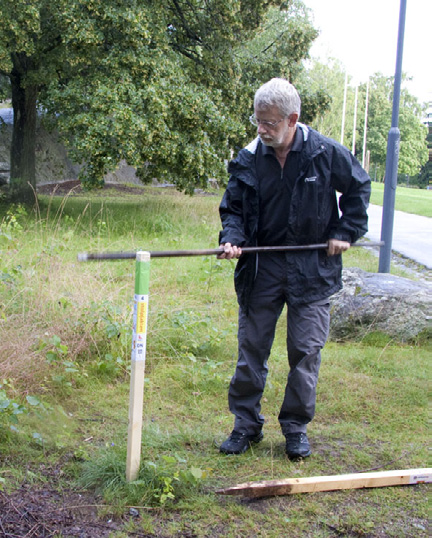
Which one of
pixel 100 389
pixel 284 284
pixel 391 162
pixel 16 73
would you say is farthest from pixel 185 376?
pixel 16 73

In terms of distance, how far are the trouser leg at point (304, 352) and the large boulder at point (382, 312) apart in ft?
7.64

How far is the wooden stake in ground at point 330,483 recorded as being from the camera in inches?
119

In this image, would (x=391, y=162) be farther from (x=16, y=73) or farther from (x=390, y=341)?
(x=16, y=73)

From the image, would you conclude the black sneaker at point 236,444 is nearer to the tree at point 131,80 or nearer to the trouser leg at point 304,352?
the trouser leg at point 304,352

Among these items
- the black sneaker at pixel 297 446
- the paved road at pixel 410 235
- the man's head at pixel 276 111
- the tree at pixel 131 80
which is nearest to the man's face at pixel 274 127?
the man's head at pixel 276 111

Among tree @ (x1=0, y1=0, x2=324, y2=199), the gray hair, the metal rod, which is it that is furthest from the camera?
tree @ (x1=0, y1=0, x2=324, y2=199)

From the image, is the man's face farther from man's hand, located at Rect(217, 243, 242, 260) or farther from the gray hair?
man's hand, located at Rect(217, 243, 242, 260)

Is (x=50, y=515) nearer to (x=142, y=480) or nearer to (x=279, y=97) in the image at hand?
(x=142, y=480)

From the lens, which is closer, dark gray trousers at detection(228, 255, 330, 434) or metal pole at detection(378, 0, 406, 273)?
dark gray trousers at detection(228, 255, 330, 434)

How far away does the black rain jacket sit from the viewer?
334cm

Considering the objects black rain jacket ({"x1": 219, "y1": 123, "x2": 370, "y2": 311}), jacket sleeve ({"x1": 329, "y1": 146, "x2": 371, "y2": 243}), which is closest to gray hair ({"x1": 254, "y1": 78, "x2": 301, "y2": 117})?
black rain jacket ({"x1": 219, "y1": 123, "x2": 370, "y2": 311})

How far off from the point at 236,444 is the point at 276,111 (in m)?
1.88

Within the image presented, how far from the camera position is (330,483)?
3117mm

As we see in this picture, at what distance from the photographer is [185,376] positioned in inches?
182
